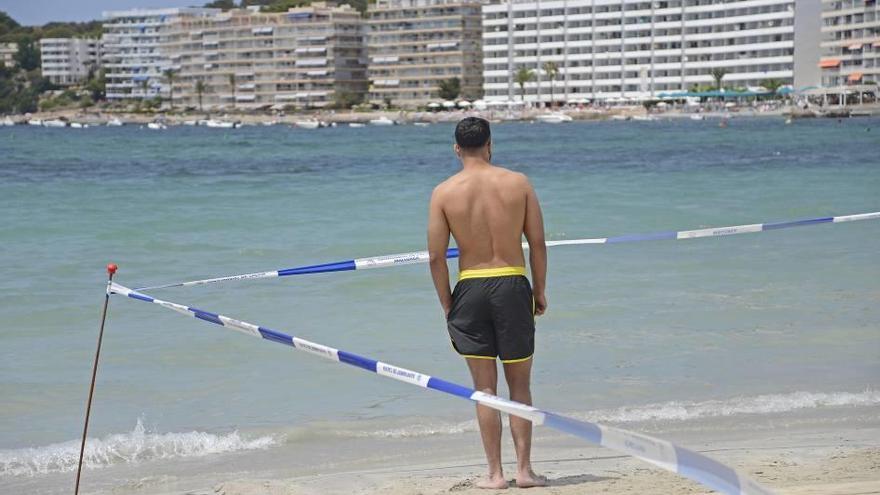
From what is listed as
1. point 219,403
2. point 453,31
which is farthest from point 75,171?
point 453,31

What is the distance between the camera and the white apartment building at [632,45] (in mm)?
142875

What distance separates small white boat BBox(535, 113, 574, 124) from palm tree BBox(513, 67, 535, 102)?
55.5ft

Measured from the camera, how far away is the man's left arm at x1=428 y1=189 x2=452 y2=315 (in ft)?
17.8

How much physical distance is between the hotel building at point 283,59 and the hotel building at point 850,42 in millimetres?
66941

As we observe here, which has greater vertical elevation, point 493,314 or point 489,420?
point 493,314

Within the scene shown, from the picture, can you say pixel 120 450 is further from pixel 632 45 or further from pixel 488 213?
pixel 632 45

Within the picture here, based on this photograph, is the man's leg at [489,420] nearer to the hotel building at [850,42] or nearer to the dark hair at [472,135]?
the dark hair at [472,135]

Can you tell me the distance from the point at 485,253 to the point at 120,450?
3223mm

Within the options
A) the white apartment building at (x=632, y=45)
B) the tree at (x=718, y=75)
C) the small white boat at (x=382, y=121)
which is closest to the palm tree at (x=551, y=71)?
the white apartment building at (x=632, y=45)

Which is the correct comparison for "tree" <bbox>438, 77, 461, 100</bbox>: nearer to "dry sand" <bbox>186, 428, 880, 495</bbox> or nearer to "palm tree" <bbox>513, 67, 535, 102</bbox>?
"palm tree" <bbox>513, 67, 535, 102</bbox>

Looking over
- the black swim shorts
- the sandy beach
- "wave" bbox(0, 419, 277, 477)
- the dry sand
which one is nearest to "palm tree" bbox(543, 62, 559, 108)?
the sandy beach

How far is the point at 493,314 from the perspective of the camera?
5352 millimetres

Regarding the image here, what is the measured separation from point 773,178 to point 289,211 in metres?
16.6

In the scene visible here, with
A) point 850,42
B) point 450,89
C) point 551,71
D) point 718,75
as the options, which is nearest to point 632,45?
point 551,71
